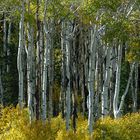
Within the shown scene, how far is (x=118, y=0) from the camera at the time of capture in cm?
1892

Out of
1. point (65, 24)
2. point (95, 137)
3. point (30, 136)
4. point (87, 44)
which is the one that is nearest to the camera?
point (30, 136)

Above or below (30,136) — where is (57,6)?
above

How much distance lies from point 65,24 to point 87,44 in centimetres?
576

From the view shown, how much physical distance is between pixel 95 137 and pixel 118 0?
17.6 feet

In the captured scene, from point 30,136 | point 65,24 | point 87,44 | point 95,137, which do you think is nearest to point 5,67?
point 87,44

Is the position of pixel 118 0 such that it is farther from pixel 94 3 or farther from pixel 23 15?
pixel 23 15

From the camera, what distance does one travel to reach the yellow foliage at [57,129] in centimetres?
1650

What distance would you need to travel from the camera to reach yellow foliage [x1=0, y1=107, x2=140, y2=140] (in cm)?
1650

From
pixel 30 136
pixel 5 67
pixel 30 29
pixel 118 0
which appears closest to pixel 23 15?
pixel 30 29

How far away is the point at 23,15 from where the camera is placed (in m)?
19.2

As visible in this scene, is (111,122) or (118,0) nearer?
(118,0)

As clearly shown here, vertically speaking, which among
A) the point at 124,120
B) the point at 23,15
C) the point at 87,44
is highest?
the point at 23,15

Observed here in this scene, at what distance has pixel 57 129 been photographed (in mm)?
19516

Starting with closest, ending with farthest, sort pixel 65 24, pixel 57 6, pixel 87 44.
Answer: pixel 57 6 → pixel 65 24 → pixel 87 44
